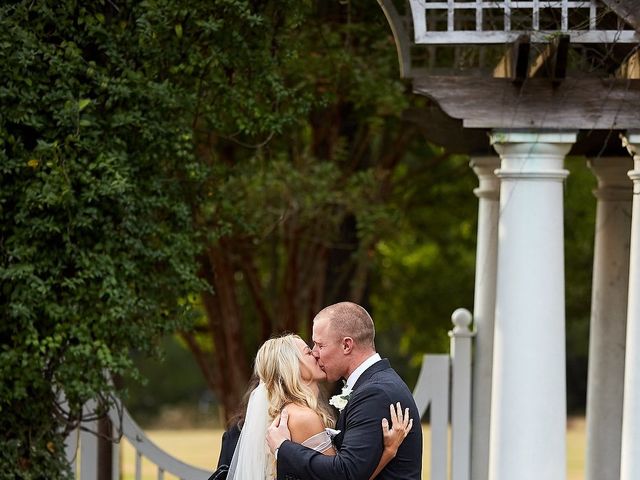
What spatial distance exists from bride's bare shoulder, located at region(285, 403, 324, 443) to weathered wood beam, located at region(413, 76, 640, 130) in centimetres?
286

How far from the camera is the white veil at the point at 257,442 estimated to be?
6121mm

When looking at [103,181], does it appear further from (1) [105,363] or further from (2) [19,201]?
(1) [105,363]

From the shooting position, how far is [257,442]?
241 inches

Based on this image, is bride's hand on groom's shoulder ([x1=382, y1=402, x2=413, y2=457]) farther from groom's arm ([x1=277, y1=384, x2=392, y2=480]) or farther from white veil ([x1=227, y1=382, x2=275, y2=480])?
white veil ([x1=227, y1=382, x2=275, y2=480])

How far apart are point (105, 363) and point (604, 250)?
13.6 feet

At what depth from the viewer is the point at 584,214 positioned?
1872 cm

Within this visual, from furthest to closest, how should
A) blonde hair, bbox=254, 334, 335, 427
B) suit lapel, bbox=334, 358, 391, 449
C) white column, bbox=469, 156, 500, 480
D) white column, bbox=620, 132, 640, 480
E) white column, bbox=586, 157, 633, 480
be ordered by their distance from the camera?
white column, bbox=586, 157, 633, 480 → white column, bbox=469, 156, 500, 480 → white column, bbox=620, 132, 640, 480 → blonde hair, bbox=254, 334, 335, 427 → suit lapel, bbox=334, 358, 391, 449

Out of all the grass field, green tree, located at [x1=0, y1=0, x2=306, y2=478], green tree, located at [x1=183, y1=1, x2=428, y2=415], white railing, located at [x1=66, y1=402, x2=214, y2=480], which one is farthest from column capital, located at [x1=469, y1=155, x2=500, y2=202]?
the grass field

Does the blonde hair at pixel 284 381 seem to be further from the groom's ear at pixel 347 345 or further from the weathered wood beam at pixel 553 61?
the weathered wood beam at pixel 553 61

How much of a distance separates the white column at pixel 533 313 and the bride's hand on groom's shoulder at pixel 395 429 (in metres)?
2.62

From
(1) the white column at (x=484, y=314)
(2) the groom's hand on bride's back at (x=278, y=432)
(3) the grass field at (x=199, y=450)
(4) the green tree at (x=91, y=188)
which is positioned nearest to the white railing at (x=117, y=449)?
(4) the green tree at (x=91, y=188)

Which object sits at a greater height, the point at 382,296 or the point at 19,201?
the point at 19,201

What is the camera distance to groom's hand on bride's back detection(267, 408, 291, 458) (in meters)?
5.77

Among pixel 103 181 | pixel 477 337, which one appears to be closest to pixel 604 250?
pixel 477 337
